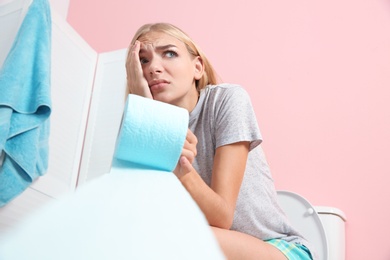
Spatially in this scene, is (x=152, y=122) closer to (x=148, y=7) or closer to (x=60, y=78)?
(x=60, y=78)

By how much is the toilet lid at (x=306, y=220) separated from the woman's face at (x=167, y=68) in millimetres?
561

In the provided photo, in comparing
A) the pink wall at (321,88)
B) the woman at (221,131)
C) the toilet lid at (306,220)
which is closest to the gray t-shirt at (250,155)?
the woman at (221,131)

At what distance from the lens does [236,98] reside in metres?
0.90

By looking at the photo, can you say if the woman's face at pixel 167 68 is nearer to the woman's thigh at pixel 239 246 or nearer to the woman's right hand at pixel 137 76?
the woman's right hand at pixel 137 76

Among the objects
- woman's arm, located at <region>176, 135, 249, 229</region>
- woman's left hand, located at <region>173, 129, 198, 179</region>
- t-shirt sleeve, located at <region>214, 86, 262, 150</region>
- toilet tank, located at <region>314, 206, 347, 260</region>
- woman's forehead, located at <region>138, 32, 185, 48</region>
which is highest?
woman's forehead, located at <region>138, 32, 185, 48</region>

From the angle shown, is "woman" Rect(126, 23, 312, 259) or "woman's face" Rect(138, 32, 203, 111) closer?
"woman" Rect(126, 23, 312, 259)

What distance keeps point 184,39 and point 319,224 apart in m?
0.70

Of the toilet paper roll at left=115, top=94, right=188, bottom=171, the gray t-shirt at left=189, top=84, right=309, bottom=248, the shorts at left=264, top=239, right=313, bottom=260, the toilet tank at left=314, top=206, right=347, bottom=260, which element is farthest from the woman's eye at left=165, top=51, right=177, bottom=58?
the toilet tank at left=314, top=206, right=347, bottom=260

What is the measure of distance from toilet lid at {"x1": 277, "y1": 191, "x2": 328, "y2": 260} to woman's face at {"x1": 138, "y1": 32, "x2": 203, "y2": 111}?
56cm

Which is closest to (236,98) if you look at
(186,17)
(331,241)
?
(331,241)

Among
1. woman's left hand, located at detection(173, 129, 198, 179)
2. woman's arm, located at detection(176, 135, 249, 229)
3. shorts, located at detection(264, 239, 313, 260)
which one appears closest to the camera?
woman's left hand, located at detection(173, 129, 198, 179)

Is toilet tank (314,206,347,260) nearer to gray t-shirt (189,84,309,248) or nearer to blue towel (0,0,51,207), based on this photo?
gray t-shirt (189,84,309,248)

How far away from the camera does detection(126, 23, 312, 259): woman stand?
Result: 0.78 m

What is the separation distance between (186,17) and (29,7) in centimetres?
72
